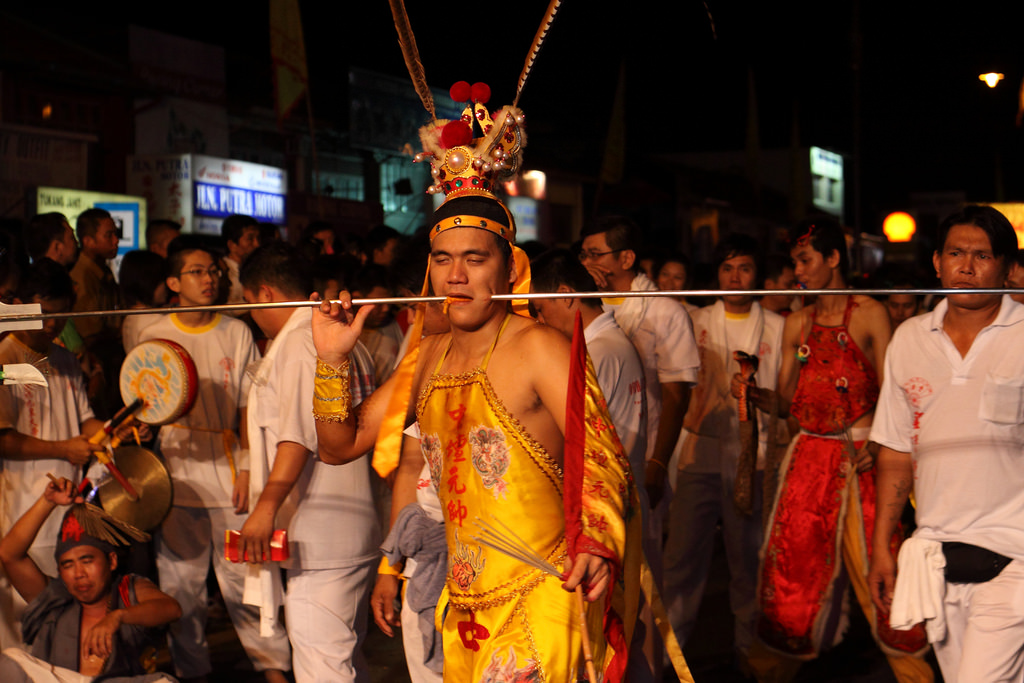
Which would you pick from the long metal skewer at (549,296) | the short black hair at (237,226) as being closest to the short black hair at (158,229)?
the short black hair at (237,226)

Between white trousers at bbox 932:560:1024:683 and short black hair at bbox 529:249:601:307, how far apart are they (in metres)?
1.91

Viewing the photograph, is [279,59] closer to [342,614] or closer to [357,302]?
[342,614]

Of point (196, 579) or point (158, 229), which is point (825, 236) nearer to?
point (196, 579)

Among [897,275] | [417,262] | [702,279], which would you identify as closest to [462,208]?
[417,262]

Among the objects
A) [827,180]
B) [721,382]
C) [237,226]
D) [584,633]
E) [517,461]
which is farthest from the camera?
[827,180]

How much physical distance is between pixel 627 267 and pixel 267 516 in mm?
2235

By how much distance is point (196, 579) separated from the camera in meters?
5.09

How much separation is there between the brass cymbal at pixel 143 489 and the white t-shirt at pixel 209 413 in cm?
47

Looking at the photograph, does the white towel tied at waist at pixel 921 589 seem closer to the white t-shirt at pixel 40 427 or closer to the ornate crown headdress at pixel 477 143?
the ornate crown headdress at pixel 477 143

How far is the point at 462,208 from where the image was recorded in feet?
9.39

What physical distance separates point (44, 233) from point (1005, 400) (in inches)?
197

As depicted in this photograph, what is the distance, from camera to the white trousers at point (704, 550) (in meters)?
5.45

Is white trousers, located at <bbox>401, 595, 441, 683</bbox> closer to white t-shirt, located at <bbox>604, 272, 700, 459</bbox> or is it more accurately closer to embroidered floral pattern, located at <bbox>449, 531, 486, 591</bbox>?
embroidered floral pattern, located at <bbox>449, 531, 486, 591</bbox>

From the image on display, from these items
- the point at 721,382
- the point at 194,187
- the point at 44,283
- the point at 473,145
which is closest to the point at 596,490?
the point at 473,145
